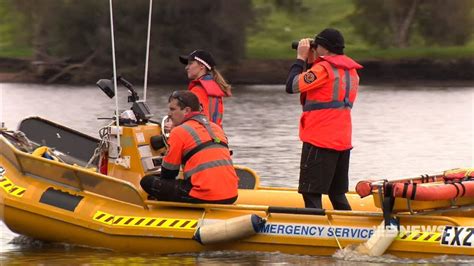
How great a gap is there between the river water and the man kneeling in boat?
0.54m

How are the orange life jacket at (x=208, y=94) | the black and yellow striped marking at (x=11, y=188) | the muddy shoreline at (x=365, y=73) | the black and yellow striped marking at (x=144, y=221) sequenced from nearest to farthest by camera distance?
the black and yellow striped marking at (x=144, y=221) → the black and yellow striped marking at (x=11, y=188) → the orange life jacket at (x=208, y=94) → the muddy shoreline at (x=365, y=73)

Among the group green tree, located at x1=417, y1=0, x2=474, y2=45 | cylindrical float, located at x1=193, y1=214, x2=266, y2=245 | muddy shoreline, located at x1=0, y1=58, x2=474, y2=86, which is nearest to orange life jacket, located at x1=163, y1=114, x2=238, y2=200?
cylindrical float, located at x1=193, y1=214, x2=266, y2=245

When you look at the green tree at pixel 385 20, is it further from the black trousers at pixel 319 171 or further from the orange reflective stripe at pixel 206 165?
the orange reflective stripe at pixel 206 165

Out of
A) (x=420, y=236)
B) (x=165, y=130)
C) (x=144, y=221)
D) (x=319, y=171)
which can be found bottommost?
(x=144, y=221)

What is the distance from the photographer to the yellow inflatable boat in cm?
996

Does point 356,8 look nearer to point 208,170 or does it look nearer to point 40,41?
point 40,41

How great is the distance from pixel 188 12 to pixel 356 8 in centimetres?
1044

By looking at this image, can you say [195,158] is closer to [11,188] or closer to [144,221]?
[144,221]

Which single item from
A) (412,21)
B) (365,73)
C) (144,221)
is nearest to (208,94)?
(144,221)

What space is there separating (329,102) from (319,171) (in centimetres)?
59

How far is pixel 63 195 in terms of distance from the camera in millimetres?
10797

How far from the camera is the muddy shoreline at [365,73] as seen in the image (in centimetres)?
4854

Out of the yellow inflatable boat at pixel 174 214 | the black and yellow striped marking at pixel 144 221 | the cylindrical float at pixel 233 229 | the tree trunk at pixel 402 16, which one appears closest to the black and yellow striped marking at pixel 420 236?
the yellow inflatable boat at pixel 174 214

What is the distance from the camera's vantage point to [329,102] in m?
10.2
